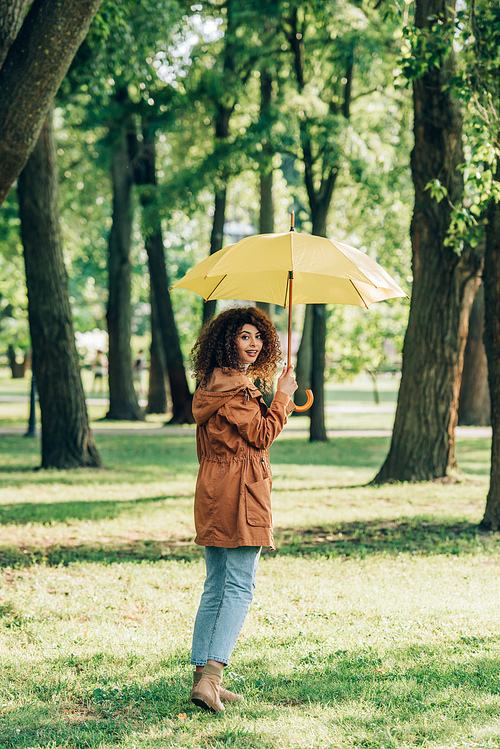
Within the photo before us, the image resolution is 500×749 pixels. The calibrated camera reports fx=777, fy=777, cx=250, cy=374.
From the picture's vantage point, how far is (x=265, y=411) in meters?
3.81

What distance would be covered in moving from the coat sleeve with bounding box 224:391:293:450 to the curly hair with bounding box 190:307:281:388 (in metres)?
0.22

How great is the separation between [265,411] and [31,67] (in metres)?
3.84

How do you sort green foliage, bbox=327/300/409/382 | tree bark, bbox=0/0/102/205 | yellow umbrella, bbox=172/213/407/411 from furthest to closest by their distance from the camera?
green foliage, bbox=327/300/409/382 → tree bark, bbox=0/0/102/205 → yellow umbrella, bbox=172/213/407/411

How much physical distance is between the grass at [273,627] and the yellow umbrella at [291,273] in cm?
150

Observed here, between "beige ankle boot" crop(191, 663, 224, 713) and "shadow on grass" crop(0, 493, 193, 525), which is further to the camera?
"shadow on grass" crop(0, 493, 193, 525)

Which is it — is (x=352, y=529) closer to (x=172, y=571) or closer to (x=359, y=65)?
(x=172, y=571)

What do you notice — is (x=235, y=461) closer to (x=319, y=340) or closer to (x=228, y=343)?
(x=228, y=343)

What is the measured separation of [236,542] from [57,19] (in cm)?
459

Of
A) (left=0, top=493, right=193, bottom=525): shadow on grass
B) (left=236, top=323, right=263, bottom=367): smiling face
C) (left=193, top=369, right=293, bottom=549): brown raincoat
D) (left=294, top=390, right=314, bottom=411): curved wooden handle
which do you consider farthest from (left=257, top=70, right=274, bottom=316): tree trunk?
(left=193, top=369, right=293, bottom=549): brown raincoat

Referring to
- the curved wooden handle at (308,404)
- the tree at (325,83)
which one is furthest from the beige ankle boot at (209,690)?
the tree at (325,83)

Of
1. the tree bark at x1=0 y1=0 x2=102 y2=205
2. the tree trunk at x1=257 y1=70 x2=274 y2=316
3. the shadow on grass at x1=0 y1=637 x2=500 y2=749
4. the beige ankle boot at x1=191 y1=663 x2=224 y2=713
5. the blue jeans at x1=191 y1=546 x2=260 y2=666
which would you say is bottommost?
the shadow on grass at x1=0 y1=637 x2=500 y2=749

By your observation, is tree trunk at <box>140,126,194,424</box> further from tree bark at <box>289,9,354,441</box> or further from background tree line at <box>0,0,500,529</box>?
tree bark at <box>289,9,354,441</box>

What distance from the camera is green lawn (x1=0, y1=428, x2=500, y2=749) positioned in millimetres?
3568

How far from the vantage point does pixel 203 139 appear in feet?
67.7
